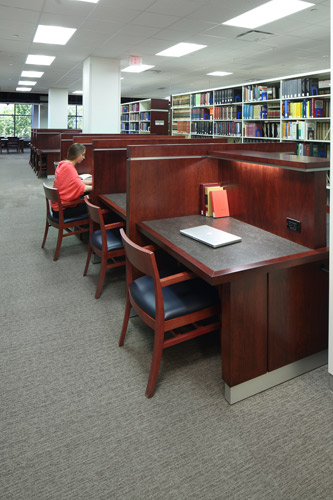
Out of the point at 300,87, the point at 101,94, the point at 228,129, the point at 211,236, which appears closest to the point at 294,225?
the point at 211,236

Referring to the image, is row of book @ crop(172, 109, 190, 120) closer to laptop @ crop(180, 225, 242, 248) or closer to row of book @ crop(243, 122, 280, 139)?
row of book @ crop(243, 122, 280, 139)

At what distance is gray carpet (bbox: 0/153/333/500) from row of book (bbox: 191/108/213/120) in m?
6.18

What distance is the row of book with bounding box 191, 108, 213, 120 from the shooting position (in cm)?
793

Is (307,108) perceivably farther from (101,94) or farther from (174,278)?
(101,94)

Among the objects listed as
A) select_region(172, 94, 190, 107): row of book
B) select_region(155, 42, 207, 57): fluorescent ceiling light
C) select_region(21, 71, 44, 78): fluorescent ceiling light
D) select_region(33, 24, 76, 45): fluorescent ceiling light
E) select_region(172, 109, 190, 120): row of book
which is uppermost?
select_region(21, 71, 44, 78): fluorescent ceiling light

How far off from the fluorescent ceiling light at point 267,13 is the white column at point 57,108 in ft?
34.4

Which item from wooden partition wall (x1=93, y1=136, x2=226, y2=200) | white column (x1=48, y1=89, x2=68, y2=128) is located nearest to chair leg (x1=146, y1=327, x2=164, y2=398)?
wooden partition wall (x1=93, y1=136, x2=226, y2=200)

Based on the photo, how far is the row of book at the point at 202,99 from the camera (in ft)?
25.5

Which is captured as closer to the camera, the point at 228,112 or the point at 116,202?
the point at 116,202

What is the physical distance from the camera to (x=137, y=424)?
177 cm

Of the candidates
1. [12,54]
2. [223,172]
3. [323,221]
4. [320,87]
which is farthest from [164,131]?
[323,221]

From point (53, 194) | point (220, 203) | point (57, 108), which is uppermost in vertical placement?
point (57, 108)

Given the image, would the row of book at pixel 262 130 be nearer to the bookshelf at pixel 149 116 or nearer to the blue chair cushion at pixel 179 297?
the bookshelf at pixel 149 116

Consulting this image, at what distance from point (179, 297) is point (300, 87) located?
15.1ft
